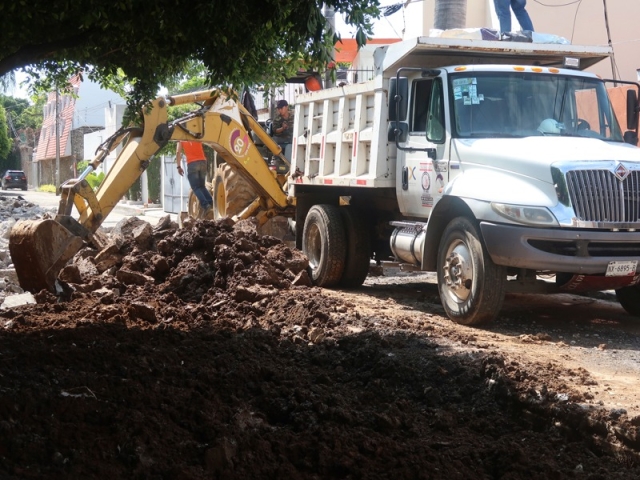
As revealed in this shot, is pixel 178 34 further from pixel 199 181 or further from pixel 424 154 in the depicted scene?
pixel 199 181

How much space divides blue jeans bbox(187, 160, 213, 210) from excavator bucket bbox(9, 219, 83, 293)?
7263 millimetres

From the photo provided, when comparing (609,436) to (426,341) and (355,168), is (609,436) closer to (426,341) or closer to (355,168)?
(426,341)

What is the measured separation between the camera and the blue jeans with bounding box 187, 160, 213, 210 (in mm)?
16375

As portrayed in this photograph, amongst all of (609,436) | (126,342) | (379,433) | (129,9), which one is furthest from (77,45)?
(609,436)

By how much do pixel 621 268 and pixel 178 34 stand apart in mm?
4751

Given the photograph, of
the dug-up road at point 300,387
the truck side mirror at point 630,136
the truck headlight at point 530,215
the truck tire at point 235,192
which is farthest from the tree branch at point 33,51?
the truck tire at point 235,192

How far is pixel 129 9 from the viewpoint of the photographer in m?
6.23

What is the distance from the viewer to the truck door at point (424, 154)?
9.85 m

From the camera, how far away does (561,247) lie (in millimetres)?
8570

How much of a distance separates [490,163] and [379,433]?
4.36m

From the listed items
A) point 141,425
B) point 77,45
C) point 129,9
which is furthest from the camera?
point 77,45

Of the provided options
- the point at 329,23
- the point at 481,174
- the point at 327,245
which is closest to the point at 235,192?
the point at 327,245

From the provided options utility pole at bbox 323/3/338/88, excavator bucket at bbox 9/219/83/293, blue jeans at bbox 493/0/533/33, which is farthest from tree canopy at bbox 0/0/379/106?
blue jeans at bbox 493/0/533/33

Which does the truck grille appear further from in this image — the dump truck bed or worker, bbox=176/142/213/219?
worker, bbox=176/142/213/219
